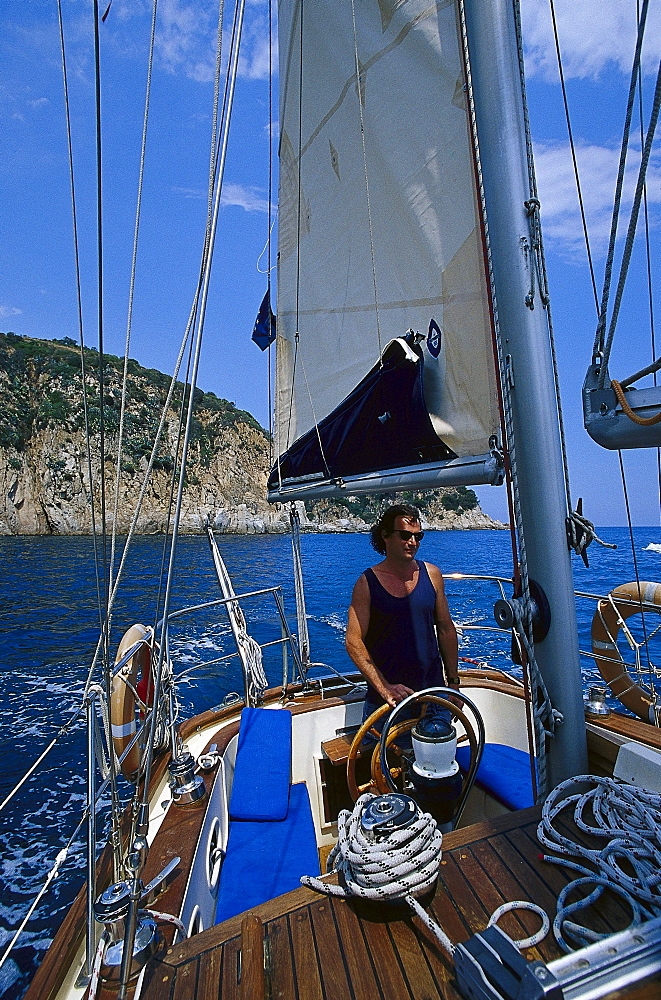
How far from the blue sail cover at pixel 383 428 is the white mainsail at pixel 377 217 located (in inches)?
1.8

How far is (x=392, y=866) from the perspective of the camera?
1.09 metres

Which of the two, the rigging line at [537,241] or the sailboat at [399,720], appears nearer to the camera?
the sailboat at [399,720]

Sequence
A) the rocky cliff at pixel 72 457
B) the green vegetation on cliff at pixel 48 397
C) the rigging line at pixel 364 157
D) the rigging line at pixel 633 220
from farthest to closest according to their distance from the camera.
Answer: the green vegetation on cliff at pixel 48 397, the rocky cliff at pixel 72 457, the rigging line at pixel 364 157, the rigging line at pixel 633 220

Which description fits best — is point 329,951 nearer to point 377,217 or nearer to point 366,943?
point 366,943

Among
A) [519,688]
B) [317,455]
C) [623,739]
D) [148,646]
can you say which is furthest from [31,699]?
[623,739]

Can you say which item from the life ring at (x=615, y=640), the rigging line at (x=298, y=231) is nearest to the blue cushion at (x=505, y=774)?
the life ring at (x=615, y=640)

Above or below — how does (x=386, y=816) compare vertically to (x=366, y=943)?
above

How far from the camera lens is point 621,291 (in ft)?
5.04

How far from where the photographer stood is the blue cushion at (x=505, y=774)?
2.16m

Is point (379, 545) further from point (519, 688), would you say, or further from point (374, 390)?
point (519, 688)

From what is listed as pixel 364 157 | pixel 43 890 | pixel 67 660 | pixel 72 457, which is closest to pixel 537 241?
pixel 364 157

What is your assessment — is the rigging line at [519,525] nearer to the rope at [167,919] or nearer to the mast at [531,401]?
the mast at [531,401]

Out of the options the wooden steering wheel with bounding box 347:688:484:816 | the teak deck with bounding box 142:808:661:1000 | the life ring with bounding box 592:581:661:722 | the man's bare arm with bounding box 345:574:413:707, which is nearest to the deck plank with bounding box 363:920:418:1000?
the teak deck with bounding box 142:808:661:1000

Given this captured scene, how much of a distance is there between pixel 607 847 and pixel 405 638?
1.26 m
